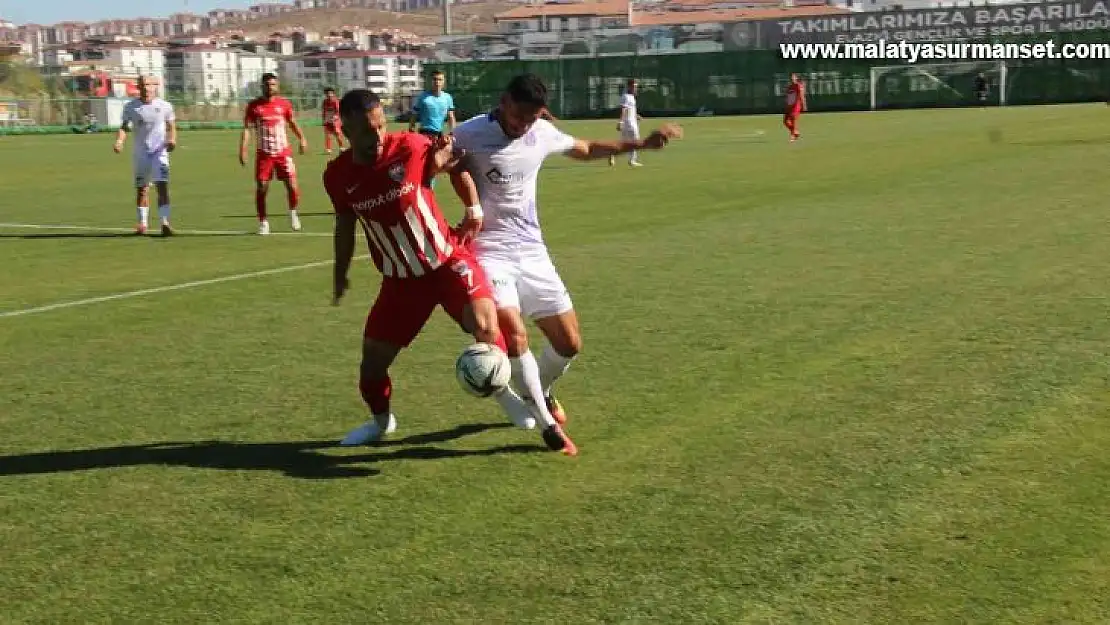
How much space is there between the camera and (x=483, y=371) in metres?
6.54

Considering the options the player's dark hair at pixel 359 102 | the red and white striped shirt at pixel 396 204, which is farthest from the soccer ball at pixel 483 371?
the player's dark hair at pixel 359 102

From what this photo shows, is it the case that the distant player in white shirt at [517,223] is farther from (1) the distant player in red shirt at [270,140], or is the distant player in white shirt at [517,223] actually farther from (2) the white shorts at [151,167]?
(2) the white shorts at [151,167]

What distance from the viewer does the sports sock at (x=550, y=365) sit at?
752cm

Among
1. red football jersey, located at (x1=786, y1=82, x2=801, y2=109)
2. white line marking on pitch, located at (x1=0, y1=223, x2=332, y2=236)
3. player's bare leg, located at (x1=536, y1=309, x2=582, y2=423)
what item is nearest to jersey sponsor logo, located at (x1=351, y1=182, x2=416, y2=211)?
player's bare leg, located at (x1=536, y1=309, x2=582, y2=423)

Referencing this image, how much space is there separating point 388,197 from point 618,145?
5.09 ft

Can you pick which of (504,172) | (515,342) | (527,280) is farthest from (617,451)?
(504,172)

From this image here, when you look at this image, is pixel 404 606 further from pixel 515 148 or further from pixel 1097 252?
pixel 1097 252

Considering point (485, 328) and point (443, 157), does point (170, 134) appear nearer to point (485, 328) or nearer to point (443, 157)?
point (443, 157)

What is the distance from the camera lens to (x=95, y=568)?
5.38 m

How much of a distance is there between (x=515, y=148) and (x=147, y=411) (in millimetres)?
2713

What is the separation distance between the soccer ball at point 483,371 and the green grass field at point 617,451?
1.33 feet

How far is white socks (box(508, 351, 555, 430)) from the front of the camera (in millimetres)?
6910

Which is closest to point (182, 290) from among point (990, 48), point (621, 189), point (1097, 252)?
point (1097, 252)

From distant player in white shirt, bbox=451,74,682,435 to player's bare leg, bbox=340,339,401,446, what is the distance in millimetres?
624
